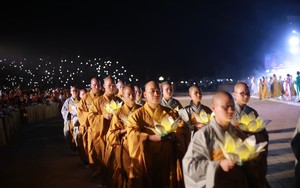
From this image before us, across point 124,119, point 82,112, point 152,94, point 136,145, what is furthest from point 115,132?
point 82,112

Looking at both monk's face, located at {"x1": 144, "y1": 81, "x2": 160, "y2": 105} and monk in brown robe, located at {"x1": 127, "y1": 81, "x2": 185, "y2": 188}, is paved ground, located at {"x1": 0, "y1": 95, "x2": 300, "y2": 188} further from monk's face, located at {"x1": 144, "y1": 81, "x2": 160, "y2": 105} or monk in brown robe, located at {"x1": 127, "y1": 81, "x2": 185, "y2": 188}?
monk's face, located at {"x1": 144, "y1": 81, "x2": 160, "y2": 105}

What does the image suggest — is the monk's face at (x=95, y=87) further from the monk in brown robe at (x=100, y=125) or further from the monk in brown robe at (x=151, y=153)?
the monk in brown robe at (x=151, y=153)

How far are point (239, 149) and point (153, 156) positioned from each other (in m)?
2.47

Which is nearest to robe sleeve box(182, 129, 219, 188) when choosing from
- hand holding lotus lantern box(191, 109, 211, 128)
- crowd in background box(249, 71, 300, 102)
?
hand holding lotus lantern box(191, 109, 211, 128)

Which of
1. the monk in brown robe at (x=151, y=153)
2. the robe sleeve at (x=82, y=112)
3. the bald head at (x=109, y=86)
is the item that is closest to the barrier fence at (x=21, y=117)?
the robe sleeve at (x=82, y=112)

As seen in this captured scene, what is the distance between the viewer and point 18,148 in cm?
1268

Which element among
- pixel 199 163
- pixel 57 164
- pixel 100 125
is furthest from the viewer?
pixel 57 164

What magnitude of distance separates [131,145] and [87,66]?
65.4 m

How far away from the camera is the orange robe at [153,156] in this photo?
5.34m

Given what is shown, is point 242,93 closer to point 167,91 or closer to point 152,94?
point 152,94

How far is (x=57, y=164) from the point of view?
9602mm

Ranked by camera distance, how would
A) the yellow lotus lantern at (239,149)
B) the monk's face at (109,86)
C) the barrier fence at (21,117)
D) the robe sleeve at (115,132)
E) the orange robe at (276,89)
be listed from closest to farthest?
the yellow lotus lantern at (239,149)
the robe sleeve at (115,132)
the monk's face at (109,86)
the barrier fence at (21,117)
the orange robe at (276,89)

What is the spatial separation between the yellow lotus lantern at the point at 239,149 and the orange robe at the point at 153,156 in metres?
2.09

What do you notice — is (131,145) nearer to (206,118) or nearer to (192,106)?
(206,118)
